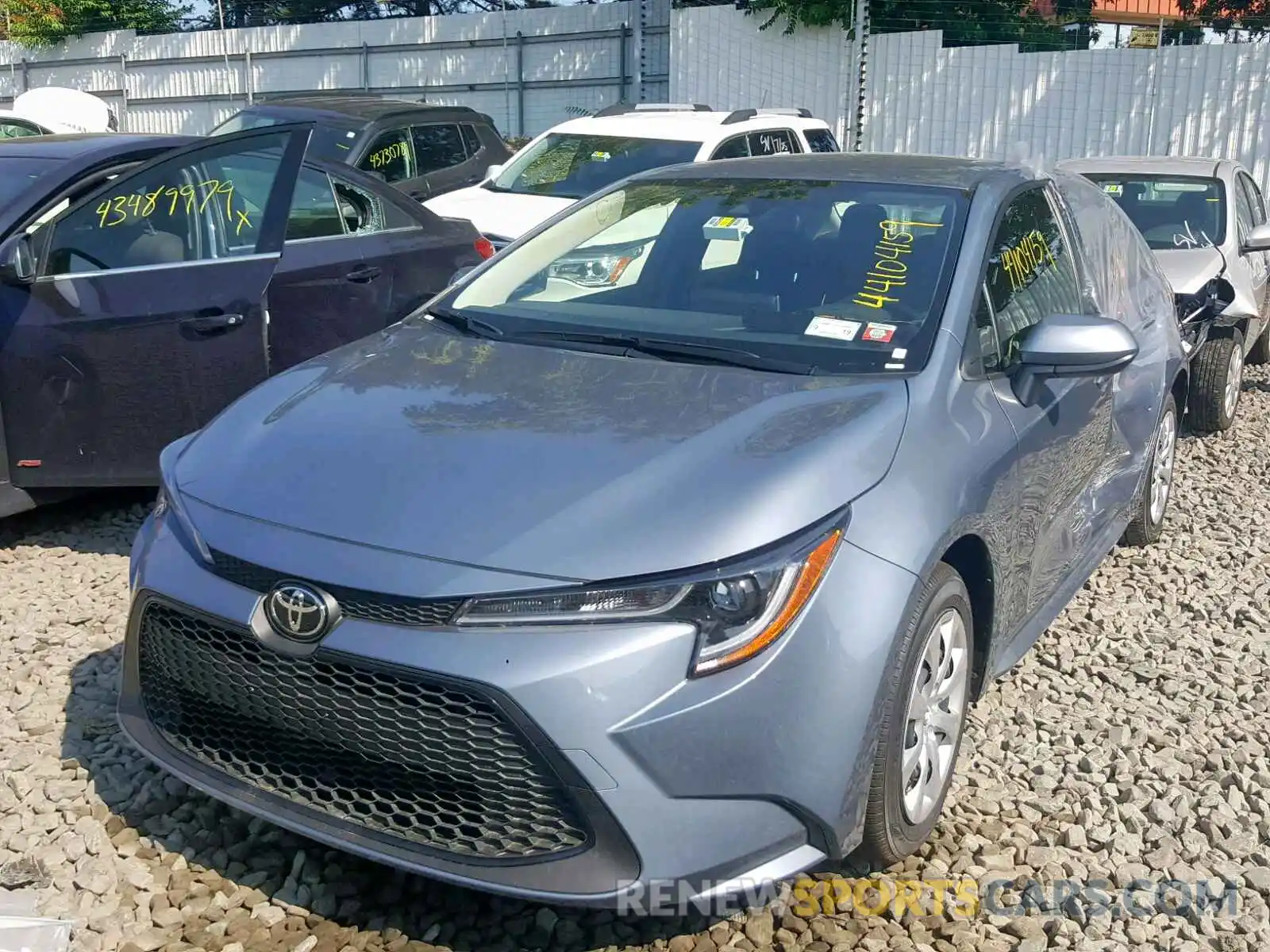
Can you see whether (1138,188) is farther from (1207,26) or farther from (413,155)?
(1207,26)

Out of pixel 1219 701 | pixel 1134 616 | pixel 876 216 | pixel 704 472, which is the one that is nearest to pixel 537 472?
pixel 704 472

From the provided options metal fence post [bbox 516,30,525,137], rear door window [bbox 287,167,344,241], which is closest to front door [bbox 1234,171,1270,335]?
rear door window [bbox 287,167,344,241]

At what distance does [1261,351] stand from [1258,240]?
2.44 metres

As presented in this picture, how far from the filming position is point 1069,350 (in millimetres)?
3395

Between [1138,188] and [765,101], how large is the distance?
34.6 feet

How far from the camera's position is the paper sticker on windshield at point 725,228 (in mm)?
3971

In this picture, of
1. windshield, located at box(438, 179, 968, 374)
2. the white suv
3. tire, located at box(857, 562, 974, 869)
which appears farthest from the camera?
the white suv

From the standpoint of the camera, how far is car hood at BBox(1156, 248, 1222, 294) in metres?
7.32

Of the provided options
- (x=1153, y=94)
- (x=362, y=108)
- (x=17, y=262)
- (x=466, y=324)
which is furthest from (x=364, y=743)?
(x=1153, y=94)

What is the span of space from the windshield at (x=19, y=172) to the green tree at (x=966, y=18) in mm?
14096

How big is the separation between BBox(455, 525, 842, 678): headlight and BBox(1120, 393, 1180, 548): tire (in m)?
3.07

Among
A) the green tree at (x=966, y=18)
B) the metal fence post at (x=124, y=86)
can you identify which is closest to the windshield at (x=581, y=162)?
the green tree at (x=966, y=18)

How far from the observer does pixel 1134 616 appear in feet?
15.8

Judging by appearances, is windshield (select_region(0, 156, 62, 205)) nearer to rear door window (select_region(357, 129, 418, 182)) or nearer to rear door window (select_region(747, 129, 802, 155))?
rear door window (select_region(357, 129, 418, 182))
